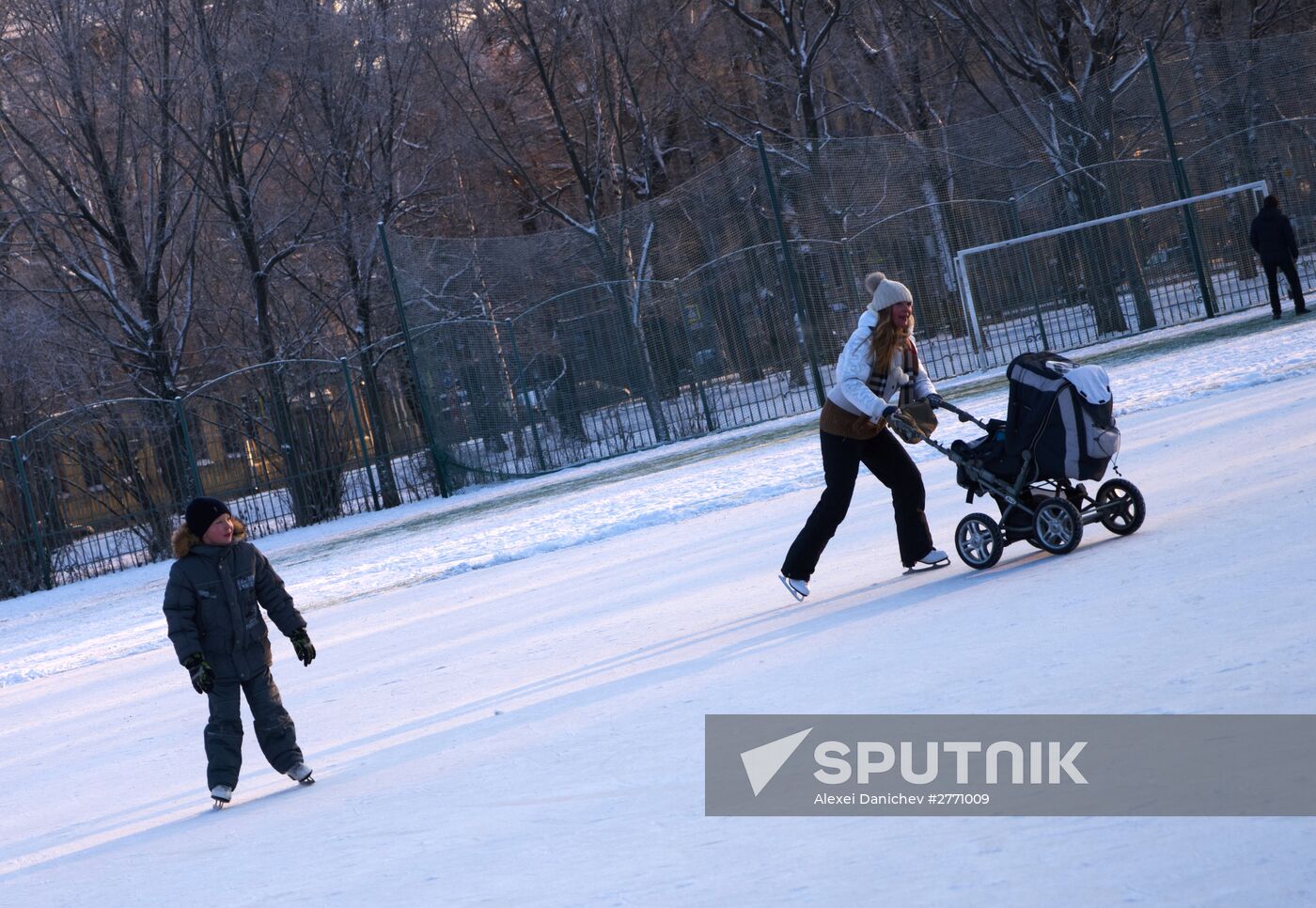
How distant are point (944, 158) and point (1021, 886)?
19405mm

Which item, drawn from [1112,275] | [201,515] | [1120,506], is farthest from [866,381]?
[1112,275]

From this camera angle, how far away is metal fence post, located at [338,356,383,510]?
21969 millimetres

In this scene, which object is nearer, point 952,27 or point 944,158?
point 944,158

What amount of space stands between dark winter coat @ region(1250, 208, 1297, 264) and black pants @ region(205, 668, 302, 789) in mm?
15050

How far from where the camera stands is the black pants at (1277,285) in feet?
59.5

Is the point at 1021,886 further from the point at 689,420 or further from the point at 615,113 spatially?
the point at 615,113

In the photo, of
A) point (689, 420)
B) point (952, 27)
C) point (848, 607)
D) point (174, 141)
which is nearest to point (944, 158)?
point (689, 420)

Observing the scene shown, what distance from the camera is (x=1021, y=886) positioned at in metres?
3.31

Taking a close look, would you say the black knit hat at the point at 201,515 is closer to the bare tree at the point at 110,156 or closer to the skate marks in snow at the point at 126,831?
the skate marks in snow at the point at 126,831

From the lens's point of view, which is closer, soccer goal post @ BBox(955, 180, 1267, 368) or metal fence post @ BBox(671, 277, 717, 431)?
soccer goal post @ BBox(955, 180, 1267, 368)

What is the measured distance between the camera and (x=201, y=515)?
6.37 m

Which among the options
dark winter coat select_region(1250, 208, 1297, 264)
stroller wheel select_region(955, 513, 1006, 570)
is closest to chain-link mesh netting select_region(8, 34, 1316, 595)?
dark winter coat select_region(1250, 208, 1297, 264)

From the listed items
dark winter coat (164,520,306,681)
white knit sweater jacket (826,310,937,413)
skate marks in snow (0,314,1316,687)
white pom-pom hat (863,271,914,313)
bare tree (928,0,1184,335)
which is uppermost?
bare tree (928,0,1184,335)

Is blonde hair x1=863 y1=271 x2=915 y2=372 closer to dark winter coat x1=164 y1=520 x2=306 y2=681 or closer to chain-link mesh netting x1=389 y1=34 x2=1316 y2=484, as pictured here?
dark winter coat x1=164 y1=520 x2=306 y2=681
